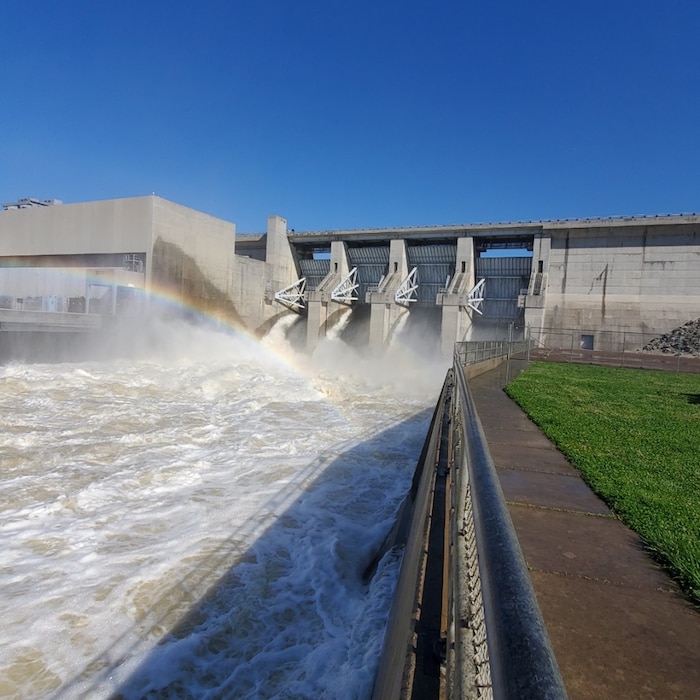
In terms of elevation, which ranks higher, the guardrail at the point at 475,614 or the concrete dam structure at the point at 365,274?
the concrete dam structure at the point at 365,274

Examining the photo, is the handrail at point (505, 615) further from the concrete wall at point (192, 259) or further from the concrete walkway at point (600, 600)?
the concrete wall at point (192, 259)

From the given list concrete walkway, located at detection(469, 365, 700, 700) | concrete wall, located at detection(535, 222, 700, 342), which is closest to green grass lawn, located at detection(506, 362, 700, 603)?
concrete walkway, located at detection(469, 365, 700, 700)

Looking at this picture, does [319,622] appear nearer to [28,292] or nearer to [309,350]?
[309,350]

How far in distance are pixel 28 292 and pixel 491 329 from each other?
34547 mm

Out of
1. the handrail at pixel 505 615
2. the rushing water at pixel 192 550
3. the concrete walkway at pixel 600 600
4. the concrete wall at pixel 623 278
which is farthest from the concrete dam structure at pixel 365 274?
the handrail at pixel 505 615

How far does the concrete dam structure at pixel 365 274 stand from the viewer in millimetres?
27906

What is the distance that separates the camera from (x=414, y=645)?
2.19 m

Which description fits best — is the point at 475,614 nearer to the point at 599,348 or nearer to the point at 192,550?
the point at 192,550

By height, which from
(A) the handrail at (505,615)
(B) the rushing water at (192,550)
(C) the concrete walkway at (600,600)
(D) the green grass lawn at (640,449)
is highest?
(A) the handrail at (505,615)

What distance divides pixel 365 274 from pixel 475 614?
39.0 meters

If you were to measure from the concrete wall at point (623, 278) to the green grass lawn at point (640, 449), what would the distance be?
19536 mm

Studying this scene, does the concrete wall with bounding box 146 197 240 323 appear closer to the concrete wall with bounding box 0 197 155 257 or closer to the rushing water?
the concrete wall with bounding box 0 197 155 257

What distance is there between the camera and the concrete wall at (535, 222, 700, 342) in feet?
96.2

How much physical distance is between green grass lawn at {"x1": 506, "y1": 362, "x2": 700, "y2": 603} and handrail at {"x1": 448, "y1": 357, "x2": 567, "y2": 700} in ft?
7.24
